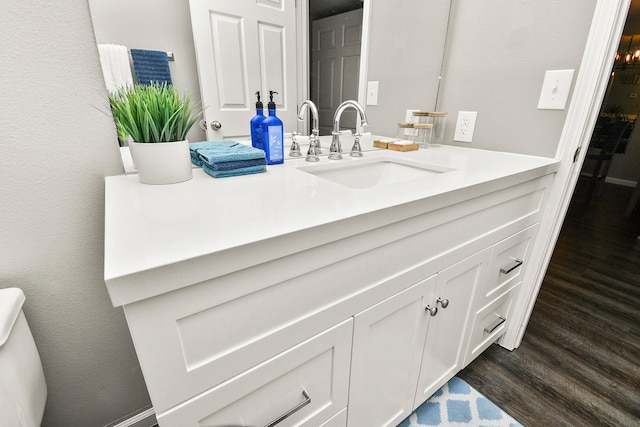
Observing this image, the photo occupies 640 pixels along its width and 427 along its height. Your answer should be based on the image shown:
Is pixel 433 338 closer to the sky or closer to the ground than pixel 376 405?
closer to the sky

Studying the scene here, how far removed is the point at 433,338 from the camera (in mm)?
950

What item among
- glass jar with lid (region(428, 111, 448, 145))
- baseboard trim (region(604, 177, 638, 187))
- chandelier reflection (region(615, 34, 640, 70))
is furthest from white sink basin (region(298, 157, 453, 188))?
chandelier reflection (region(615, 34, 640, 70))

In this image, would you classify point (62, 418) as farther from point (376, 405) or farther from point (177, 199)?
point (376, 405)

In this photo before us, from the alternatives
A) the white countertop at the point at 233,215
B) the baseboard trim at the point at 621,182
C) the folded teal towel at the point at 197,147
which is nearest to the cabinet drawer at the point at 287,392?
the white countertop at the point at 233,215

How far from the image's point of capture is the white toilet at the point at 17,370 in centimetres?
55

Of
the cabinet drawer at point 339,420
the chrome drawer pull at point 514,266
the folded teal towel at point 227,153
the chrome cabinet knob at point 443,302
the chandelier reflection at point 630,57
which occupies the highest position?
the chandelier reflection at point 630,57

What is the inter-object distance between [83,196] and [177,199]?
0.29 meters

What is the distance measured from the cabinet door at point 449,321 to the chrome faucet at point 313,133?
584 millimetres

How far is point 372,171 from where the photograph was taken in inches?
47.4

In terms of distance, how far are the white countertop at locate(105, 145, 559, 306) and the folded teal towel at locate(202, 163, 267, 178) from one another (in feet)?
0.05

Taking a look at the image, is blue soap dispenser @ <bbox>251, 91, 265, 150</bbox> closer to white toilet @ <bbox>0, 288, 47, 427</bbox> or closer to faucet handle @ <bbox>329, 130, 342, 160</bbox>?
faucet handle @ <bbox>329, 130, 342, 160</bbox>

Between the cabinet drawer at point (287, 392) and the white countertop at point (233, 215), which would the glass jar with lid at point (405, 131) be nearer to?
the white countertop at point (233, 215)

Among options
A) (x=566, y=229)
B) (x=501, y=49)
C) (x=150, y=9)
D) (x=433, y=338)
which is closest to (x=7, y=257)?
(x=150, y=9)

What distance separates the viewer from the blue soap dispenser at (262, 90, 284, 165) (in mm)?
915
